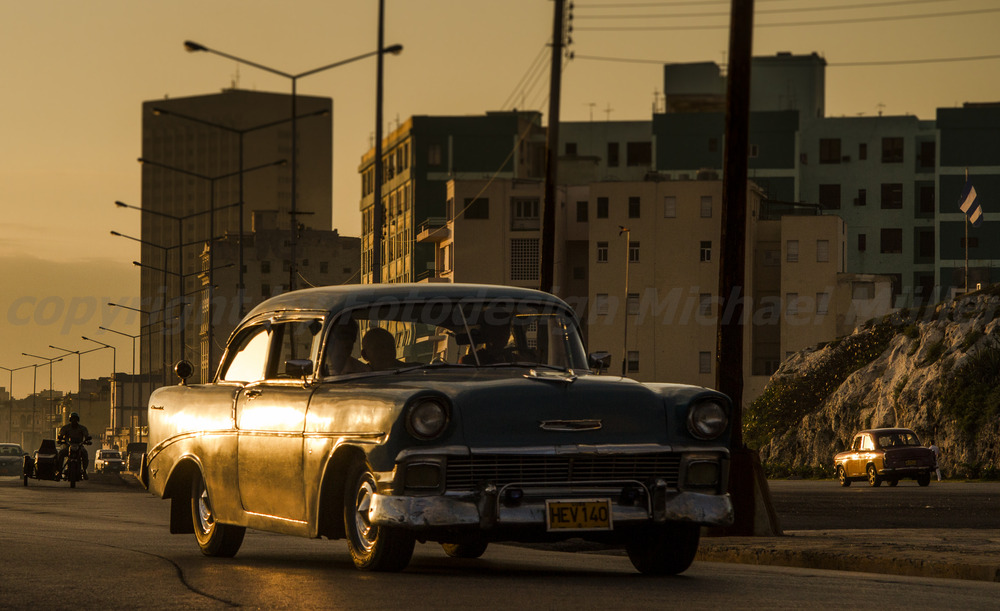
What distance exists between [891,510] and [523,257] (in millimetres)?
76867

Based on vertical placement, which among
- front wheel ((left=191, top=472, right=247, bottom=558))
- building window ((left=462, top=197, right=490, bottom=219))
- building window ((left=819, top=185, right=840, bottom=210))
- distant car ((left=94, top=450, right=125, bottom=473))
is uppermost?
building window ((left=819, top=185, right=840, bottom=210))

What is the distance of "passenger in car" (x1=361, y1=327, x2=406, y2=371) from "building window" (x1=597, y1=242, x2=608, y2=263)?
3469 inches

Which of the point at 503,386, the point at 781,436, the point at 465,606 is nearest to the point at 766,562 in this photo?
the point at 503,386

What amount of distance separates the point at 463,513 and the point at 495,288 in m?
2.53

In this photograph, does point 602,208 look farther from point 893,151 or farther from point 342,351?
point 342,351

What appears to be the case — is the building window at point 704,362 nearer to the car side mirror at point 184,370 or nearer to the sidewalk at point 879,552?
the sidewalk at point 879,552

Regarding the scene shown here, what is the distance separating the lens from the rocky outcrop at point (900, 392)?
48812 mm

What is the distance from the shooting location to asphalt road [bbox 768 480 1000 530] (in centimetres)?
2006

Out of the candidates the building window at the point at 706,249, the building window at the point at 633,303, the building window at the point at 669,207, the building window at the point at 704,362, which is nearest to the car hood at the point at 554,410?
the building window at the point at 704,362

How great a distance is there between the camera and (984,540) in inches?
583

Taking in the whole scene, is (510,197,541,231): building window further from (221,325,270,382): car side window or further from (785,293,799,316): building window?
(221,325,270,382): car side window

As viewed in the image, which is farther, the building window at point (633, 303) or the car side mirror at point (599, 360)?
the building window at point (633, 303)

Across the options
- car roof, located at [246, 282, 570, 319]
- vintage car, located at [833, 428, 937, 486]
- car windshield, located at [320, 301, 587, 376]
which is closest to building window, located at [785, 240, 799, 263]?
vintage car, located at [833, 428, 937, 486]

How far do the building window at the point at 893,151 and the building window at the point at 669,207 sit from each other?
61.3 feet
